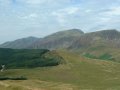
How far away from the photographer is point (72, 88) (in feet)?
312

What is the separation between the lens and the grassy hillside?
164 meters

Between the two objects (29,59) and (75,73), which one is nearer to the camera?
(75,73)

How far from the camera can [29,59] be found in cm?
17862

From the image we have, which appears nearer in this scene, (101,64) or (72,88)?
(72,88)

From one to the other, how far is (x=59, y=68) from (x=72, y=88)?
57.8 metres

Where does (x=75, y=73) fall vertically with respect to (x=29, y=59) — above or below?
below

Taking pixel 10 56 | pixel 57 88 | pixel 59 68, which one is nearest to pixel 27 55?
pixel 10 56

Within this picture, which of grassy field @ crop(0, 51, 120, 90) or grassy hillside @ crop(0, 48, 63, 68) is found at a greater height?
grassy hillside @ crop(0, 48, 63, 68)

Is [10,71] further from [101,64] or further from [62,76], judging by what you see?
[101,64]

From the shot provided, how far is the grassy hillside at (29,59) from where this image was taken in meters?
164

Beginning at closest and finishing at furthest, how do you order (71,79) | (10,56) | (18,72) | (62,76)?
(71,79), (62,76), (18,72), (10,56)

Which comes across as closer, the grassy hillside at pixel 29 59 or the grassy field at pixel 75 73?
the grassy field at pixel 75 73

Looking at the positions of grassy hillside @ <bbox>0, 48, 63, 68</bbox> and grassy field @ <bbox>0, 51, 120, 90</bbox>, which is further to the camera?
grassy hillside @ <bbox>0, 48, 63, 68</bbox>

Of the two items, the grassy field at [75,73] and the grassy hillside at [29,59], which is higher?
the grassy hillside at [29,59]
